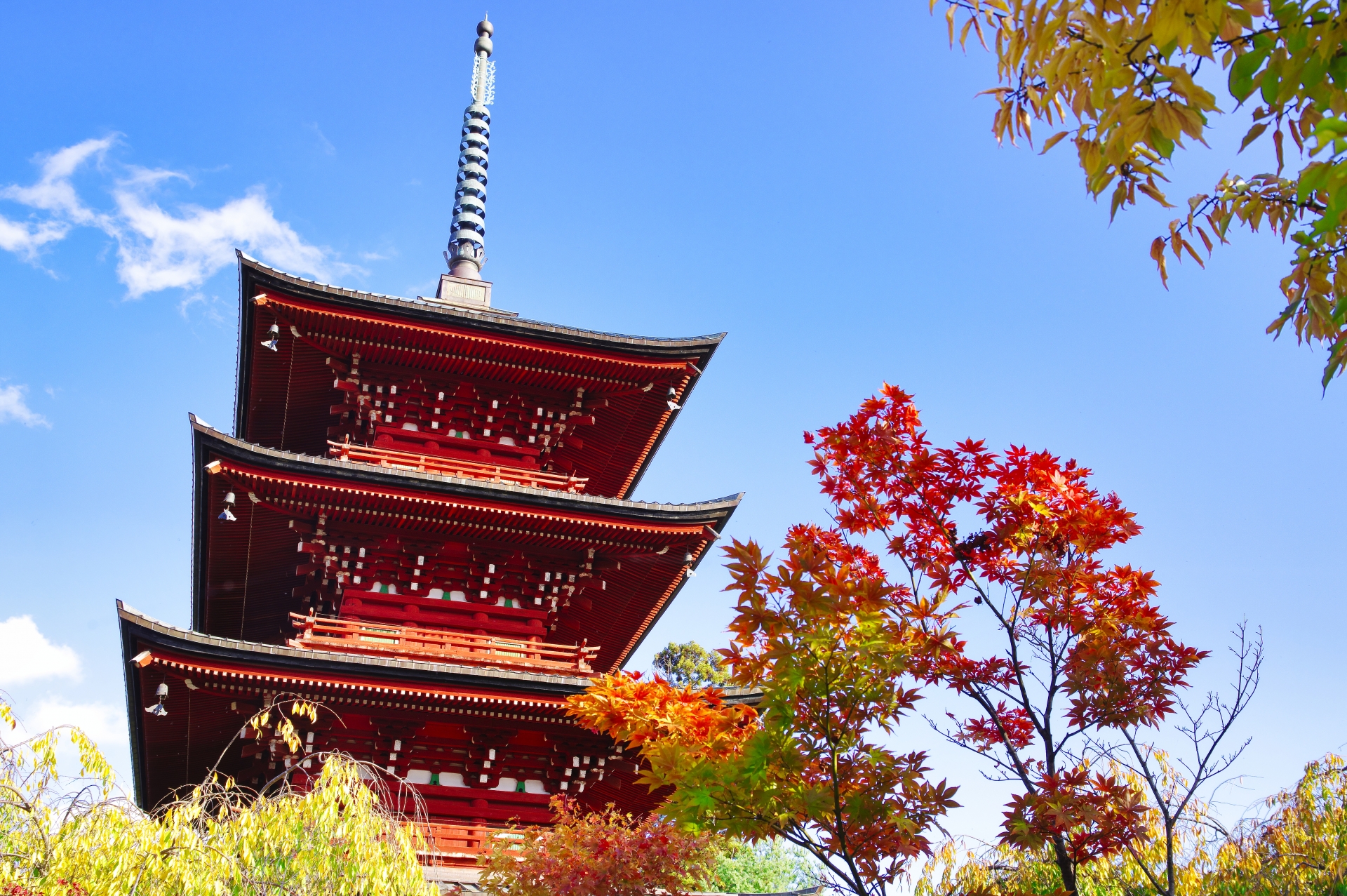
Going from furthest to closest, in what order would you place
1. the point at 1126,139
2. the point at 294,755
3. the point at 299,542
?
the point at 299,542 → the point at 294,755 → the point at 1126,139

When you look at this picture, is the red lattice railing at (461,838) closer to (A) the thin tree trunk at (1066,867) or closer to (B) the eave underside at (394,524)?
(B) the eave underside at (394,524)

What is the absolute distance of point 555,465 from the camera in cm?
1678

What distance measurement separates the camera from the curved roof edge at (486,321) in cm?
1438

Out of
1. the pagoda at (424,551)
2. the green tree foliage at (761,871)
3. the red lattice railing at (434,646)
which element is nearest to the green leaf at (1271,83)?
the pagoda at (424,551)

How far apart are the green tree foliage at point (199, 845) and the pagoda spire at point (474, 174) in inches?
465

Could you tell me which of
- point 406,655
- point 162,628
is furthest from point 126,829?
point 406,655

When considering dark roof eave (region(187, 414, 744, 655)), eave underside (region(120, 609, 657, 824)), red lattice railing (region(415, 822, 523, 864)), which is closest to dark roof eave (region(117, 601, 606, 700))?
eave underside (region(120, 609, 657, 824))

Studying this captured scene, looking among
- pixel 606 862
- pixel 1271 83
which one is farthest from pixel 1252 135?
pixel 606 862

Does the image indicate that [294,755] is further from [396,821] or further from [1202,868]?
[1202,868]

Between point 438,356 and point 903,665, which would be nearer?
point 903,665

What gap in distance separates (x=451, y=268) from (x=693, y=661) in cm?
2190

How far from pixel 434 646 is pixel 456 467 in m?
2.87

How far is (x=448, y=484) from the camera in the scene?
1363cm

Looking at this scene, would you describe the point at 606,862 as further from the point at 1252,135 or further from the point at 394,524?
the point at 1252,135
